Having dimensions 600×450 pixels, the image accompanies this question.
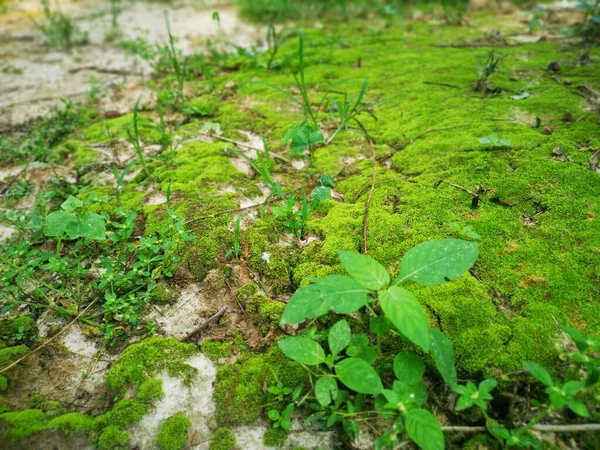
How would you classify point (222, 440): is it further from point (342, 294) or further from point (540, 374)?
point (540, 374)

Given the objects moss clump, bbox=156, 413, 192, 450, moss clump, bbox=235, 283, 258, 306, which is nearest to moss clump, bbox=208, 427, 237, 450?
moss clump, bbox=156, 413, 192, 450

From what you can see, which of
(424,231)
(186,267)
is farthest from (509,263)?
(186,267)

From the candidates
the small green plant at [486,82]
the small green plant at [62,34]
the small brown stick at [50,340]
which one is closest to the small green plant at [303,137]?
the small brown stick at [50,340]

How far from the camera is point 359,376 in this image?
4.68ft

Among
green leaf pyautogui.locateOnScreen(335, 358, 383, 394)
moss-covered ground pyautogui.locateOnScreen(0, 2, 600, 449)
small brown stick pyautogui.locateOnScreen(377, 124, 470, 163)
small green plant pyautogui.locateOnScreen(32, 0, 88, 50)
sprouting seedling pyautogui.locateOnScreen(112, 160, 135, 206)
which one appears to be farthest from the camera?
small green plant pyautogui.locateOnScreen(32, 0, 88, 50)

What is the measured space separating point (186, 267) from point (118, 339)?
463 millimetres

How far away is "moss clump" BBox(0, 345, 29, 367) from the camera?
1663mm

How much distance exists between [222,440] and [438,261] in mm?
1063

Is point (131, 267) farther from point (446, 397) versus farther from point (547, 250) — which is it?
point (547, 250)

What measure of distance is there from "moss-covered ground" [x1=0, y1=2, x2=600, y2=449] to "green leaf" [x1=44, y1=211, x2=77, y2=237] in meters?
0.38

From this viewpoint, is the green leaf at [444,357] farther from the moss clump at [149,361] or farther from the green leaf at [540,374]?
the moss clump at [149,361]

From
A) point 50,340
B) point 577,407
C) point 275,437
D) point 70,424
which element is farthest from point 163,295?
point 577,407

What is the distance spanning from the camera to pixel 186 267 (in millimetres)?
2055

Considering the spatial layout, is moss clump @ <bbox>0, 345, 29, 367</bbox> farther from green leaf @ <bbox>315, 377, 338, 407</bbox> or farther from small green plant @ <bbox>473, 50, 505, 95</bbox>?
small green plant @ <bbox>473, 50, 505, 95</bbox>
